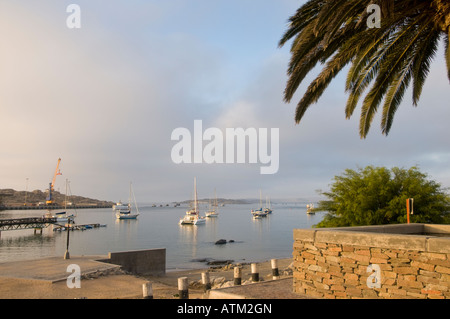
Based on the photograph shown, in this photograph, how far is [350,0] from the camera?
927 cm

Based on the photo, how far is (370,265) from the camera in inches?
321

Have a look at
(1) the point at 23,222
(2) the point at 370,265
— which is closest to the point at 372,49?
(2) the point at 370,265

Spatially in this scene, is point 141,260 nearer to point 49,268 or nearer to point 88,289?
point 49,268

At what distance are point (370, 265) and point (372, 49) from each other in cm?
638

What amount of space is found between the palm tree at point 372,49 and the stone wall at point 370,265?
14.9ft

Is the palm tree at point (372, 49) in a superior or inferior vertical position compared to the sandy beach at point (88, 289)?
→ superior

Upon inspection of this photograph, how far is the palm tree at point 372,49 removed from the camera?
10.0m

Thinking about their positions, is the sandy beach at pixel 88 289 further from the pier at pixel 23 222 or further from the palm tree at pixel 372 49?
the pier at pixel 23 222

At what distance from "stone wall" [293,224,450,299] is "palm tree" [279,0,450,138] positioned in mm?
4529

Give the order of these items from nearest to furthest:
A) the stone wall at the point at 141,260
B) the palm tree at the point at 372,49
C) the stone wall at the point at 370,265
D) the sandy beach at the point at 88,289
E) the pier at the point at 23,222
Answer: the stone wall at the point at 370,265 → the palm tree at the point at 372,49 → the sandy beach at the point at 88,289 → the stone wall at the point at 141,260 → the pier at the point at 23,222

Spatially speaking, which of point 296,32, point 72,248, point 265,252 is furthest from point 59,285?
point 72,248

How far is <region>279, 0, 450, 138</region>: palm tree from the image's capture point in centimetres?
1004

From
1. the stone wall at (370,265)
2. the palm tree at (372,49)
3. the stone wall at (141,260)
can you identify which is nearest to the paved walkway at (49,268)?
the stone wall at (141,260)
